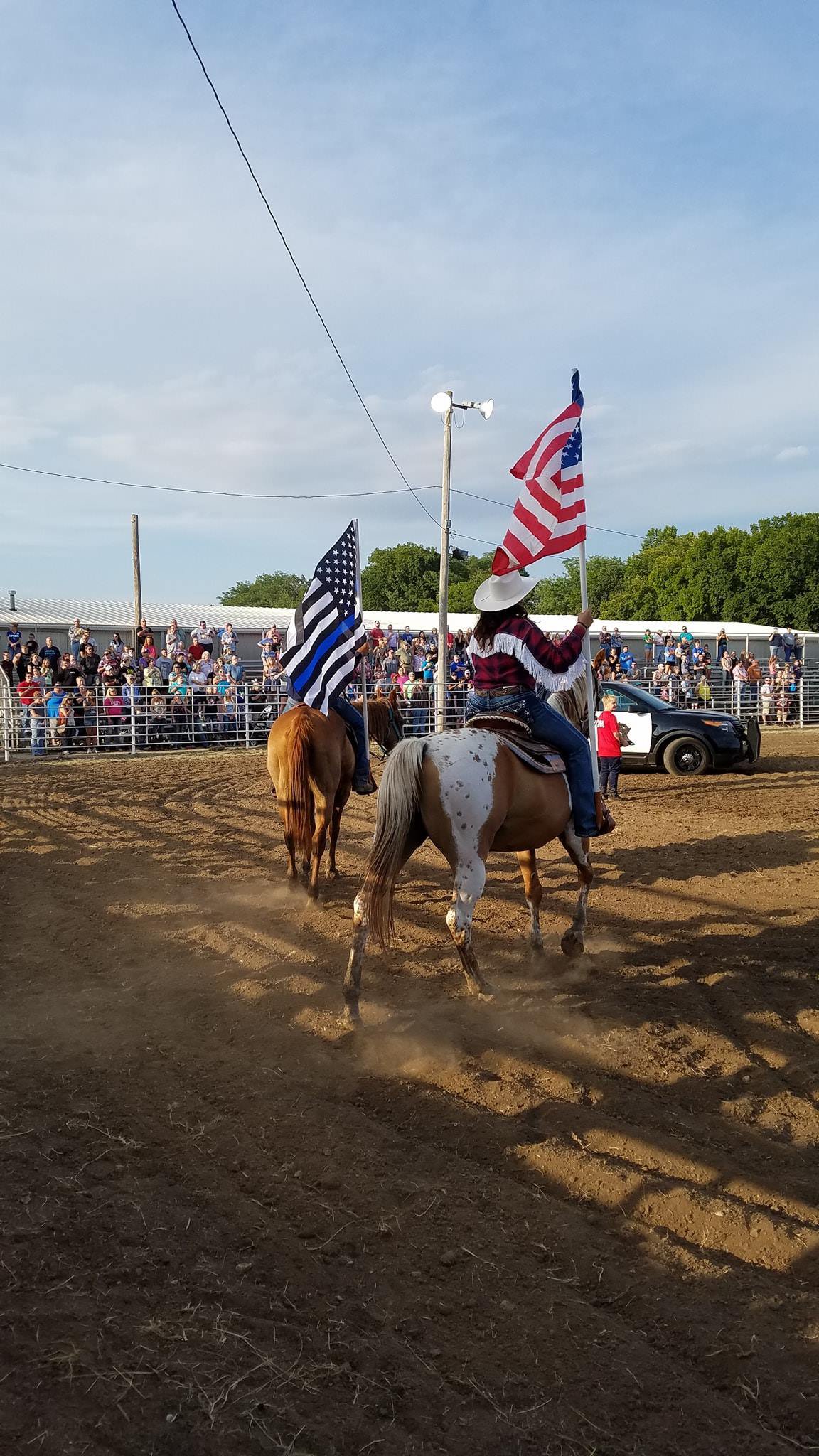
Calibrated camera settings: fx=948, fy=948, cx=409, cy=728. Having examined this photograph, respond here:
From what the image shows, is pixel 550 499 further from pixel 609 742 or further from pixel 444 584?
pixel 444 584

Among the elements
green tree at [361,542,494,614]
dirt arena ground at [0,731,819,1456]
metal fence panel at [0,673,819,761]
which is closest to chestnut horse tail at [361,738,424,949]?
dirt arena ground at [0,731,819,1456]

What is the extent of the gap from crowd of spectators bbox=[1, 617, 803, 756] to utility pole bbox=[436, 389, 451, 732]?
456 mm

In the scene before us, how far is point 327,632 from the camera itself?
9281 millimetres

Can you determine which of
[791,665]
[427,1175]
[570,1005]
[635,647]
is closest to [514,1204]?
[427,1175]

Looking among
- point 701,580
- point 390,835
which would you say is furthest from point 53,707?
point 701,580

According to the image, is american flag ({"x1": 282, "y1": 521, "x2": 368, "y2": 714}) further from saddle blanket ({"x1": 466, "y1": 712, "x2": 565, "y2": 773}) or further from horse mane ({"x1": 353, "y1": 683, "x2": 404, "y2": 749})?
saddle blanket ({"x1": 466, "y1": 712, "x2": 565, "y2": 773})

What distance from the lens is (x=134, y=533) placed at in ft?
113

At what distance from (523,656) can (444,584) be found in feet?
55.1

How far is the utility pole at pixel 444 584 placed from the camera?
74.8 feet

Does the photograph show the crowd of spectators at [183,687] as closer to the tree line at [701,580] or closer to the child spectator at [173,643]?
the child spectator at [173,643]

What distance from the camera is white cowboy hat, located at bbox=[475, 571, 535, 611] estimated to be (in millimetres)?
6281

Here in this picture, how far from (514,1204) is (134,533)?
3377 cm

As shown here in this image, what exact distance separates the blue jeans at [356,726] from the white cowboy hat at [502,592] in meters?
3.08

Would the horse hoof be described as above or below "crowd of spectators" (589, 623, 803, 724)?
below
